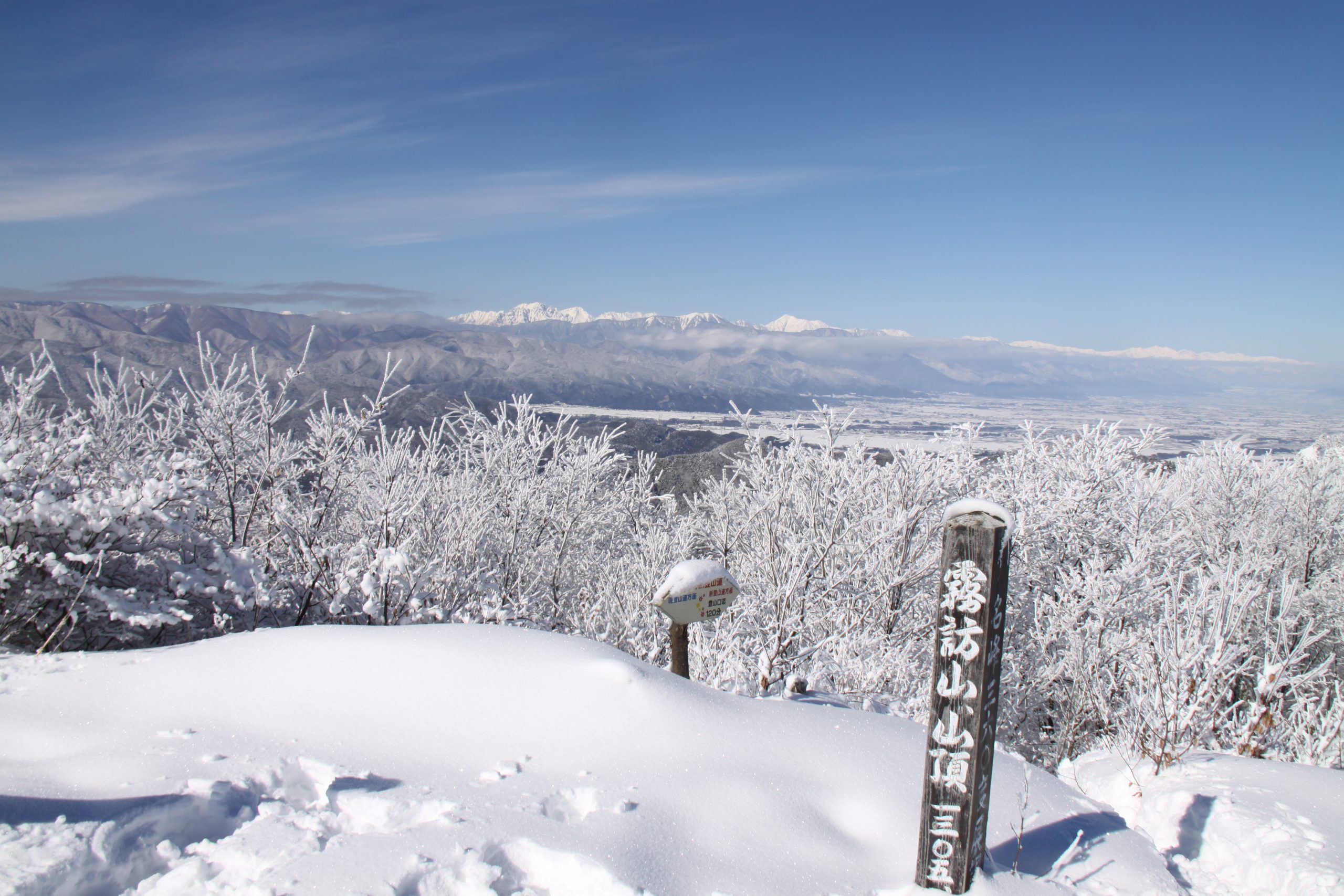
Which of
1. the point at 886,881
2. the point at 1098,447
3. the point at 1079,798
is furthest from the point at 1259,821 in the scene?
the point at 1098,447

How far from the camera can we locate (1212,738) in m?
7.13

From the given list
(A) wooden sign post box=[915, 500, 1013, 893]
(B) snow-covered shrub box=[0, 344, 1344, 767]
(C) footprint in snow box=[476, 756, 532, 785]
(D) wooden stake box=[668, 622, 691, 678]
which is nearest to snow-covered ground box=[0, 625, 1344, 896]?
(C) footprint in snow box=[476, 756, 532, 785]

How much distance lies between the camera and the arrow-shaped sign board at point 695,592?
16.5ft

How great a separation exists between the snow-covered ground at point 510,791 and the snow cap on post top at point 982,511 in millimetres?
1219

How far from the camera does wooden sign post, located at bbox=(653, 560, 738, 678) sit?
5035 millimetres

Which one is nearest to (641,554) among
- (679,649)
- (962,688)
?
(679,649)

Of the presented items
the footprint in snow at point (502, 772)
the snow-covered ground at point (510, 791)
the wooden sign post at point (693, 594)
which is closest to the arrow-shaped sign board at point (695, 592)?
the wooden sign post at point (693, 594)

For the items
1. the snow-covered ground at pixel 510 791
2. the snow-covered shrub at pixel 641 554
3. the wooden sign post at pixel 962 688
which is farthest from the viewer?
the snow-covered shrub at pixel 641 554

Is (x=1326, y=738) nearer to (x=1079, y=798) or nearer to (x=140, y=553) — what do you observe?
(x=1079, y=798)

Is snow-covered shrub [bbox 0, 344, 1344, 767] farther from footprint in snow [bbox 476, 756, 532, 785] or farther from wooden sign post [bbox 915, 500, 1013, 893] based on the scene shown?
footprint in snow [bbox 476, 756, 532, 785]

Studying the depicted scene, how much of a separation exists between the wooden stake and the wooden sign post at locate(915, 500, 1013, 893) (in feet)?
8.94

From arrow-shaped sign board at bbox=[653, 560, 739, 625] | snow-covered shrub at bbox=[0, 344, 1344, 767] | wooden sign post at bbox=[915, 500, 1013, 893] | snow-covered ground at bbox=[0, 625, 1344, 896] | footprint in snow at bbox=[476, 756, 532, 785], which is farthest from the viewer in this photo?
snow-covered shrub at bbox=[0, 344, 1344, 767]

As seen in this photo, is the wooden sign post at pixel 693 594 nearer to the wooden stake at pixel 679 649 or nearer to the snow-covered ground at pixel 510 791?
the wooden stake at pixel 679 649

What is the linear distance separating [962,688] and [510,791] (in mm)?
2033
